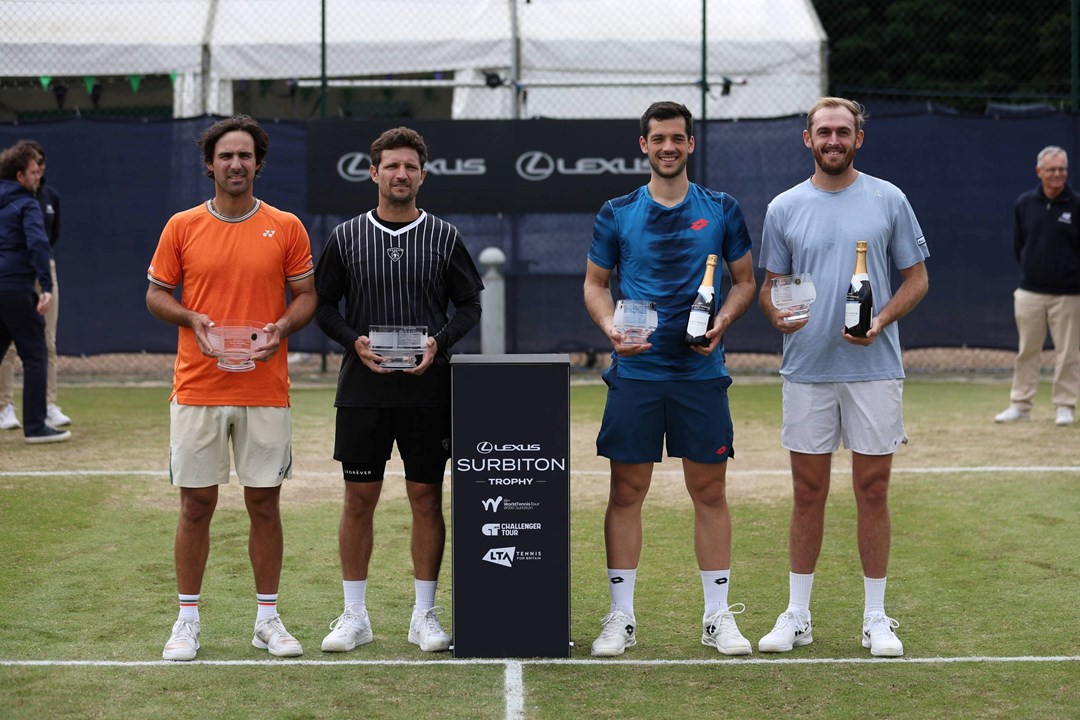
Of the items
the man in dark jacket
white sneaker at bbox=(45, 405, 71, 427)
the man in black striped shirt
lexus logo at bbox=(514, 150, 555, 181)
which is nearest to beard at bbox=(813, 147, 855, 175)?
the man in black striped shirt

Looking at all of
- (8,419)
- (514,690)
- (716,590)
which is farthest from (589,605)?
(8,419)

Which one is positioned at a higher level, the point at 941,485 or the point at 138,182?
the point at 138,182

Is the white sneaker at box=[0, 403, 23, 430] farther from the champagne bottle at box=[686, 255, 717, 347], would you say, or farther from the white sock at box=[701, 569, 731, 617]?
the champagne bottle at box=[686, 255, 717, 347]

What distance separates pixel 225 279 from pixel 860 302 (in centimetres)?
229

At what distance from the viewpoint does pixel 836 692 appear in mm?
4859

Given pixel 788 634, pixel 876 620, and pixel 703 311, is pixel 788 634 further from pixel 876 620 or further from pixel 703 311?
pixel 703 311

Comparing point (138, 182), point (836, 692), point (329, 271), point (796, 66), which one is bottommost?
point (836, 692)

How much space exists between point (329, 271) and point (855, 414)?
204cm

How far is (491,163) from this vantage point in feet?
44.9

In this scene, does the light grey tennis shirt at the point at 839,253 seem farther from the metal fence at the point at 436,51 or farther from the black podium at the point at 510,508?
the metal fence at the point at 436,51

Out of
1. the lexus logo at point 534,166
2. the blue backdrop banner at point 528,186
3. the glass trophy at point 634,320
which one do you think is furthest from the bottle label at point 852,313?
the lexus logo at point 534,166

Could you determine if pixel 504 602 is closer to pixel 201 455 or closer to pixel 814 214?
pixel 201 455

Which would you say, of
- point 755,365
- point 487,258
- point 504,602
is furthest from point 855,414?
point 755,365

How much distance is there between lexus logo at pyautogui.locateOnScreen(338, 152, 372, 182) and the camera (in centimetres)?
1363
